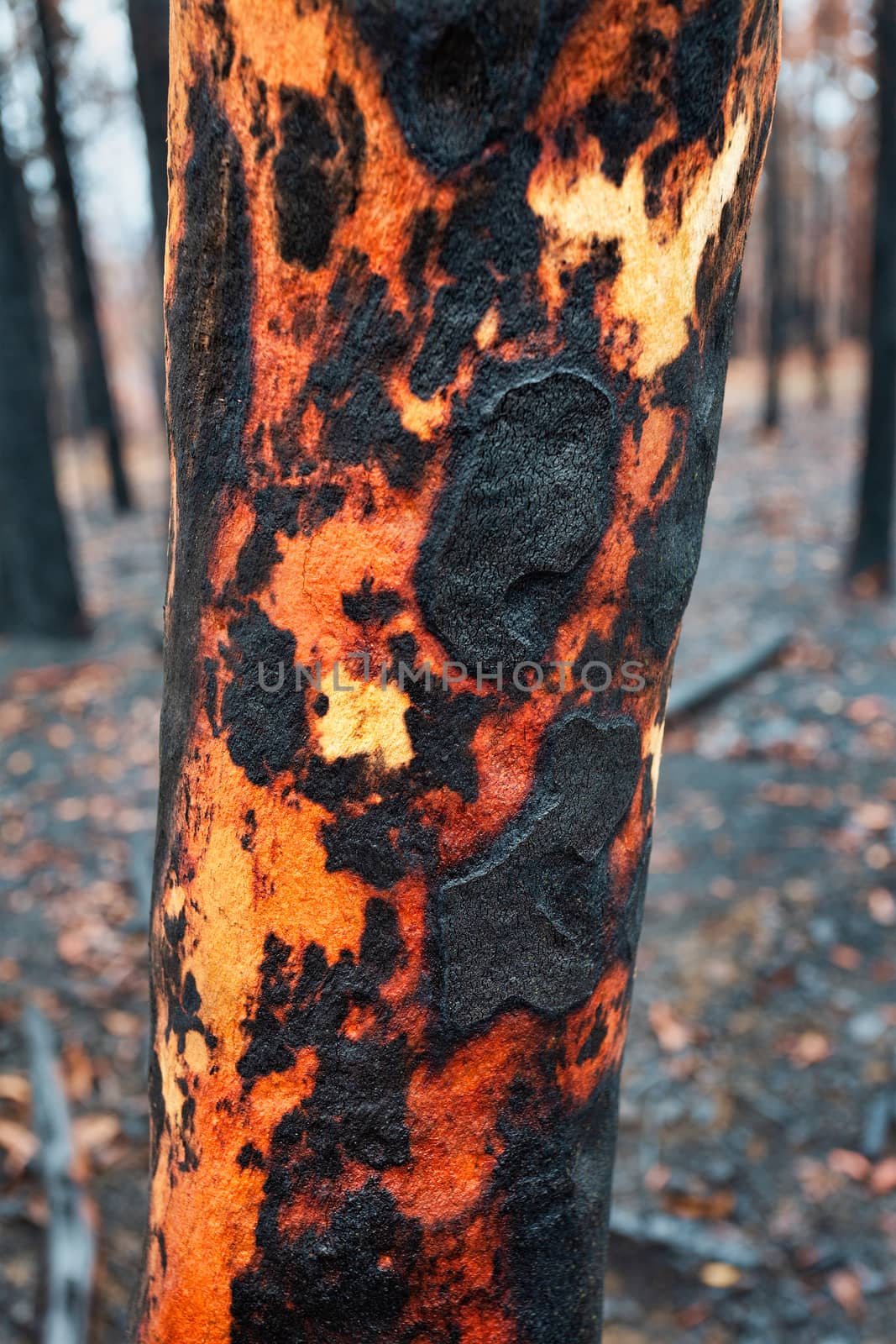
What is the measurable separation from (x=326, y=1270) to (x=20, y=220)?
315 inches

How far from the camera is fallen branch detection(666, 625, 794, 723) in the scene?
→ 603cm

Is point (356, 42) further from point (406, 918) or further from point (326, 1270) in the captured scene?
point (326, 1270)

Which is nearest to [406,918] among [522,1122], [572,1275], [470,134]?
[522,1122]

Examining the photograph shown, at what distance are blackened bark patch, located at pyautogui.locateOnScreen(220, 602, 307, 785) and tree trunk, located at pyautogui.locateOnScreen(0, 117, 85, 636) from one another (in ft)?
23.8

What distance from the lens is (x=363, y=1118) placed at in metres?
0.85

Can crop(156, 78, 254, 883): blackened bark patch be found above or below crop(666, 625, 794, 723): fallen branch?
above

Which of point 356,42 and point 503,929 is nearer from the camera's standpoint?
point 356,42

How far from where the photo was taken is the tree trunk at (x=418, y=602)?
2.34ft

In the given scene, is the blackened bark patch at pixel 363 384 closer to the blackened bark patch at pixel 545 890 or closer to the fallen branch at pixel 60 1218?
the blackened bark patch at pixel 545 890

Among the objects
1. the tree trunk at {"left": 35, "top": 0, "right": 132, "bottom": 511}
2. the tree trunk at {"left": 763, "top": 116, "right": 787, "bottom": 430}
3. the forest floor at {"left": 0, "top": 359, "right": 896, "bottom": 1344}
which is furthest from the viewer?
the tree trunk at {"left": 763, "top": 116, "right": 787, "bottom": 430}

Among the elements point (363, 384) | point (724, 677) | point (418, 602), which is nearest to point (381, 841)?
point (418, 602)

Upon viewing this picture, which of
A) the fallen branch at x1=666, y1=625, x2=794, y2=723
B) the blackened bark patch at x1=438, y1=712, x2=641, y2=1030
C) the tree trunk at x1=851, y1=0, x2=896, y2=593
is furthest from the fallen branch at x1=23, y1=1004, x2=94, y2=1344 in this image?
the tree trunk at x1=851, y1=0, x2=896, y2=593

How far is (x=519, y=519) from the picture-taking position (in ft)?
2.56

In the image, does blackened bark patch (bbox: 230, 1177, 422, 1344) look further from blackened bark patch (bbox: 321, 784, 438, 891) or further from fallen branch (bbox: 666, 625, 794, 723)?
fallen branch (bbox: 666, 625, 794, 723)
